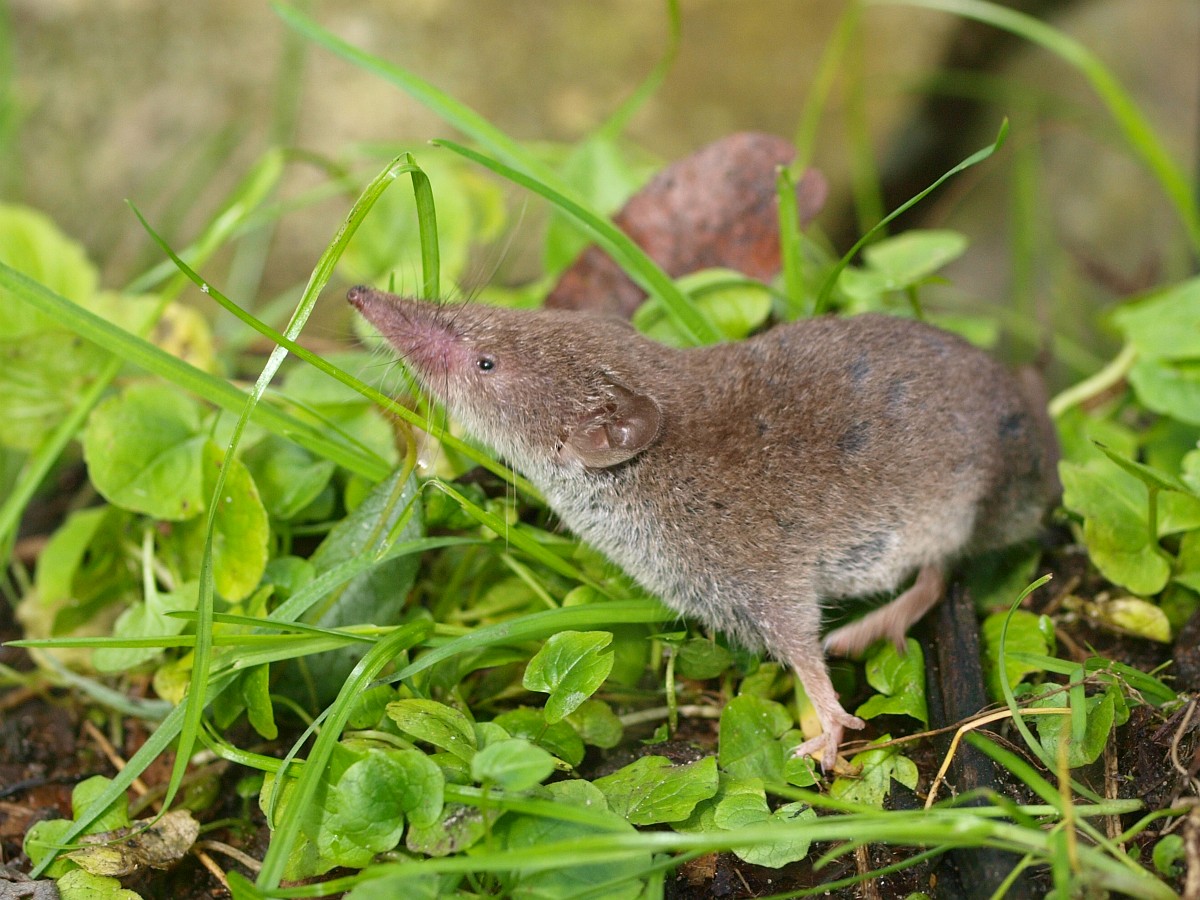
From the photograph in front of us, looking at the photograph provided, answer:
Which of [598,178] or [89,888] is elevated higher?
[598,178]

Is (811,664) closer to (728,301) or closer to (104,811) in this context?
(728,301)

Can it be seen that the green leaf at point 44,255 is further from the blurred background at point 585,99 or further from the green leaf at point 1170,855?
the green leaf at point 1170,855

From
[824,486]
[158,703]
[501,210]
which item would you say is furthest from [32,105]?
[824,486]

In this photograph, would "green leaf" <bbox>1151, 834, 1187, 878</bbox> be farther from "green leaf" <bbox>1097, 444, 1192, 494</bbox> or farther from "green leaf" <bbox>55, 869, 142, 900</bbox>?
"green leaf" <bbox>55, 869, 142, 900</bbox>

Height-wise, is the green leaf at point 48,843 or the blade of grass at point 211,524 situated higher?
the blade of grass at point 211,524

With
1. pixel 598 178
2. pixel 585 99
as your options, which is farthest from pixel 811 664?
pixel 585 99

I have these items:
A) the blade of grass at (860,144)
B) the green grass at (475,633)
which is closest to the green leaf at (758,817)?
the green grass at (475,633)

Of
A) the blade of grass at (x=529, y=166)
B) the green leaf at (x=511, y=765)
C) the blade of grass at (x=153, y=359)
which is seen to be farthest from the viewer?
the blade of grass at (x=529, y=166)
